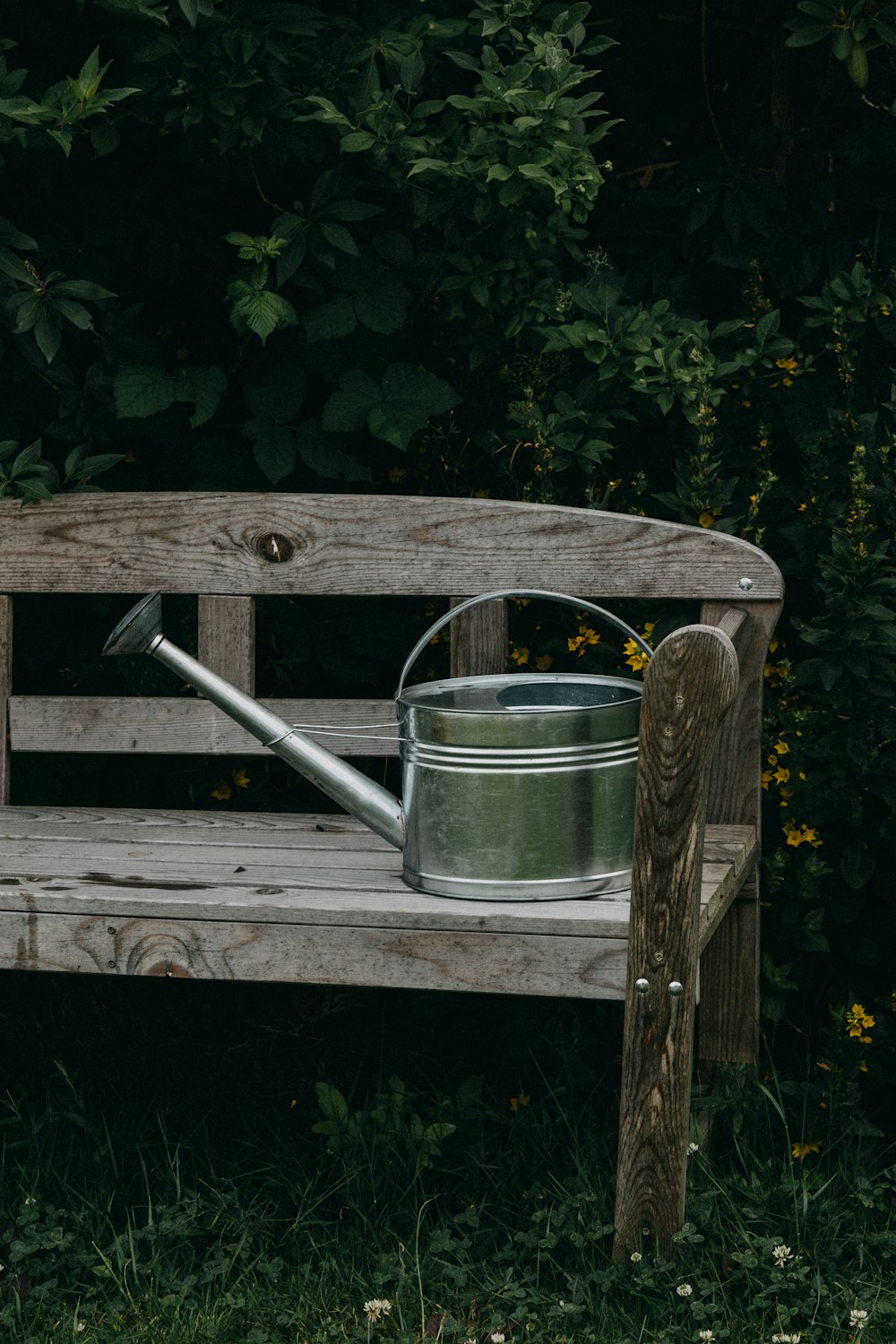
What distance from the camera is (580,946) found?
1636 millimetres

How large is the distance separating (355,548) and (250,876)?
0.68 metres

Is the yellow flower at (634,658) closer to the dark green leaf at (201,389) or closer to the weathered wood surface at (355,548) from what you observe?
the weathered wood surface at (355,548)

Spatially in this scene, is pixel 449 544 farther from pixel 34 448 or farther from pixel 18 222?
pixel 18 222

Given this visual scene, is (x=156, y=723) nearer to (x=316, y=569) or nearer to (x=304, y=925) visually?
(x=316, y=569)

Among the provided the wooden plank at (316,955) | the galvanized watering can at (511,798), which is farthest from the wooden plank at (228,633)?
the wooden plank at (316,955)

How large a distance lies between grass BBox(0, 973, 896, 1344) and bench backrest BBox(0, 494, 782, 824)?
503 mm

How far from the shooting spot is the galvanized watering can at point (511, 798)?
1.66 meters

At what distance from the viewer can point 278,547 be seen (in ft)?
7.81

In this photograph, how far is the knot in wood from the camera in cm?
238

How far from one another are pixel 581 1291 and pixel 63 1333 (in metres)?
0.66

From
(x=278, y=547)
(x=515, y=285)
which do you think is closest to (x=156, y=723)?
(x=278, y=547)

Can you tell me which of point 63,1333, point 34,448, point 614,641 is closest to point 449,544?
point 614,641

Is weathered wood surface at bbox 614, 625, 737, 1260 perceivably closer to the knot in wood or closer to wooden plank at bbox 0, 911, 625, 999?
wooden plank at bbox 0, 911, 625, 999

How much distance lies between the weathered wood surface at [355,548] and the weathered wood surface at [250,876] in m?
0.39
